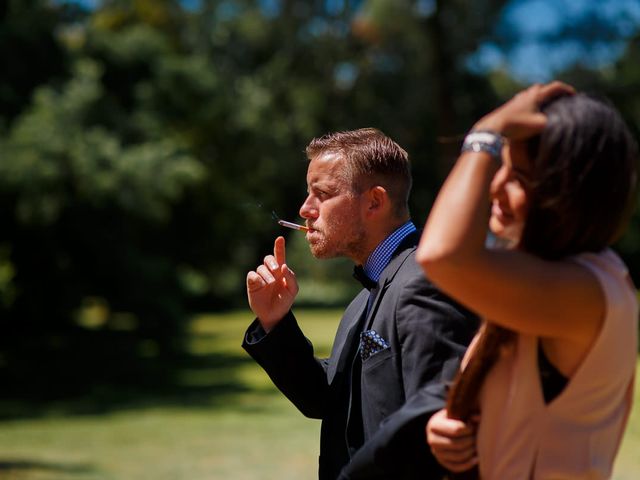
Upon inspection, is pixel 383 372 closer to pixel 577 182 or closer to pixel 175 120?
pixel 577 182

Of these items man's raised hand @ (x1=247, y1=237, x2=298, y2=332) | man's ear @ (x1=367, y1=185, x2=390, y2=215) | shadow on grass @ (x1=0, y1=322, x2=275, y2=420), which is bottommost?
shadow on grass @ (x1=0, y1=322, x2=275, y2=420)

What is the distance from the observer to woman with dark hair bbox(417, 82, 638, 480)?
1.68 m

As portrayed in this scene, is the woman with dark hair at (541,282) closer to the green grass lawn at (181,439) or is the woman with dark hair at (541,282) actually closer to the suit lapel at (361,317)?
the suit lapel at (361,317)

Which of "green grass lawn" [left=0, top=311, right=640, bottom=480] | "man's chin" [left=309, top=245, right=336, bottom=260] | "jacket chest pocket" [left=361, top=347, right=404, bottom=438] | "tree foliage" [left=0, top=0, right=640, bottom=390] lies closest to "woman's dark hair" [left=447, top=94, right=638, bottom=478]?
"jacket chest pocket" [left=361, top=347, right=404, bottom=438]

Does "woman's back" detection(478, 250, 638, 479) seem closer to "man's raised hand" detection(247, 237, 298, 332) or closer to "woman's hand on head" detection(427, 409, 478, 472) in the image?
"woman's hand on head" detection(427, 409, 478, 472)

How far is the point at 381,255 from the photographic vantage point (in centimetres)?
276

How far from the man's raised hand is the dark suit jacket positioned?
0.13ft

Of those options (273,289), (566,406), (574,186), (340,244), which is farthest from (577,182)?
(273,289)

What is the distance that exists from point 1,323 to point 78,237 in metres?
3.13

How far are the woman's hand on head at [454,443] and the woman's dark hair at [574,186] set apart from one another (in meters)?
0.10

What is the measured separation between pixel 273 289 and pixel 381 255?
13.0 inches

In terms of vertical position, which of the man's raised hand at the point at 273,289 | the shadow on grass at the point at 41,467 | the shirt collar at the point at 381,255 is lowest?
the shadow on grass at the point at 41,467

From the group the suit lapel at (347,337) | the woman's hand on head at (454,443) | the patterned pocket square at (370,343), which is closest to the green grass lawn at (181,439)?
the suit lapel at (347,337)

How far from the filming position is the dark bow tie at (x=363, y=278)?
9.06 feet
